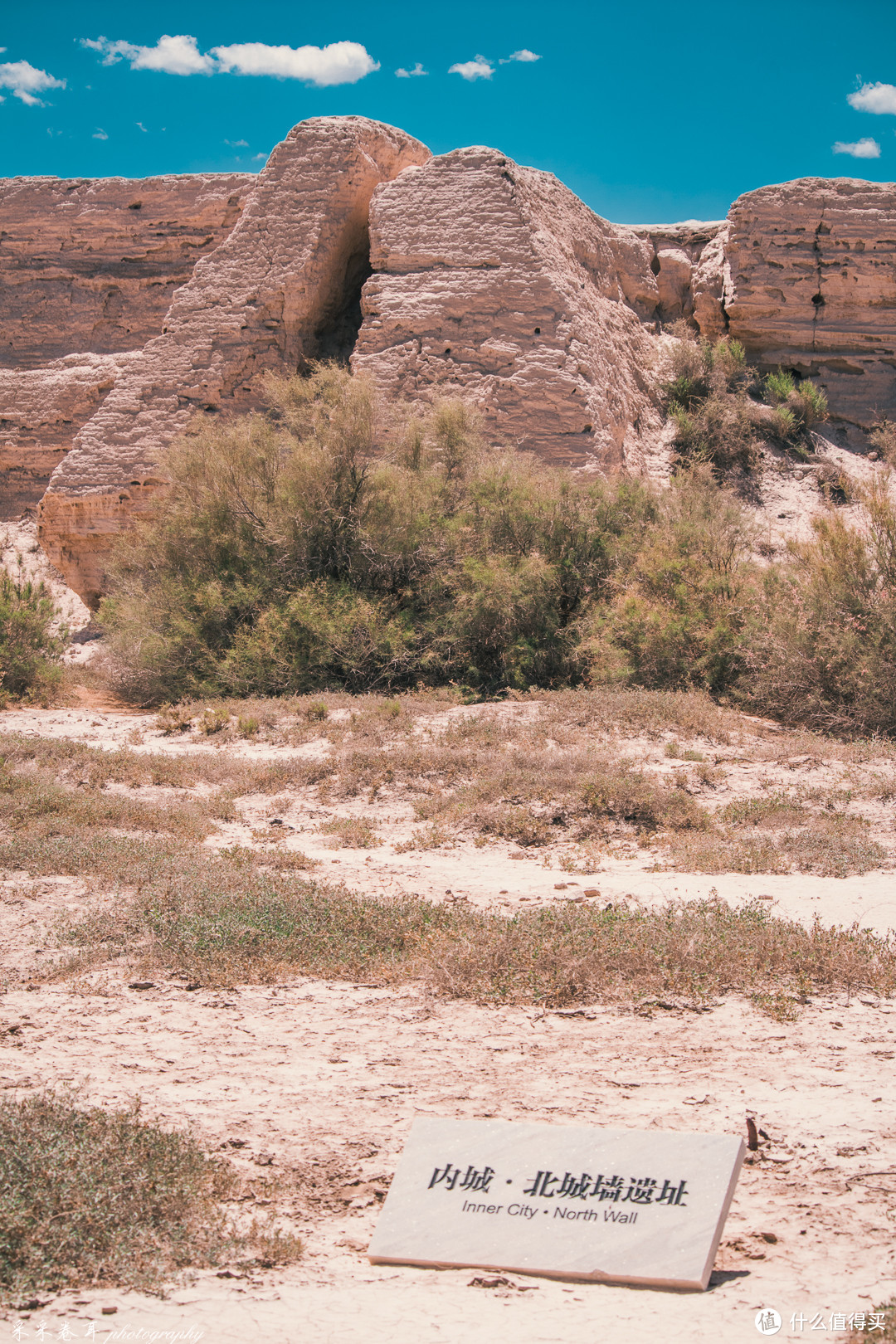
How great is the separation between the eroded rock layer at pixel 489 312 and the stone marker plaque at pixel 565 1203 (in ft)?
41.8

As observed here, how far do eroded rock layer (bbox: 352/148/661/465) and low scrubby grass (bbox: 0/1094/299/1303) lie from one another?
1265cm

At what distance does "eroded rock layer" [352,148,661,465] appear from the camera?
48.3 ft

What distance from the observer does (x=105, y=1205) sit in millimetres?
2738

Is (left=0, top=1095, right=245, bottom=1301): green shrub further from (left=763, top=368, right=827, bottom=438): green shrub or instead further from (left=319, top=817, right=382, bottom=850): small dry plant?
(left=763, top=368, right=827, bottom=438): green shrub

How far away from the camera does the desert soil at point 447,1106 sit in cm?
237

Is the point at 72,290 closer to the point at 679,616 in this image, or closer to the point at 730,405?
the point at 730,405

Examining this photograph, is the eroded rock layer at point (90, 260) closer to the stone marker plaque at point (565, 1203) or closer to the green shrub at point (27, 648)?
the green shrub at point (27, 648)

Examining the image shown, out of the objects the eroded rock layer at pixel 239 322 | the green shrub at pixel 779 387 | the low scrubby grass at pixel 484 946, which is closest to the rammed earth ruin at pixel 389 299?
the eroded rock layer at pixel 239 322

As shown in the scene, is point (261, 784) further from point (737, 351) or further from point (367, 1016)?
point (737, 351)

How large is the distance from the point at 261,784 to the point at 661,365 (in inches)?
519

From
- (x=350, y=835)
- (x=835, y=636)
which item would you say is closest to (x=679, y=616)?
(x=835, y=636)

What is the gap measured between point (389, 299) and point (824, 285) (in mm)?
8298

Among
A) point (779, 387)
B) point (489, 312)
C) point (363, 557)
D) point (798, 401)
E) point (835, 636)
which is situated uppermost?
point (489, 312)

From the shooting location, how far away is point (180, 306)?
16.5 m
